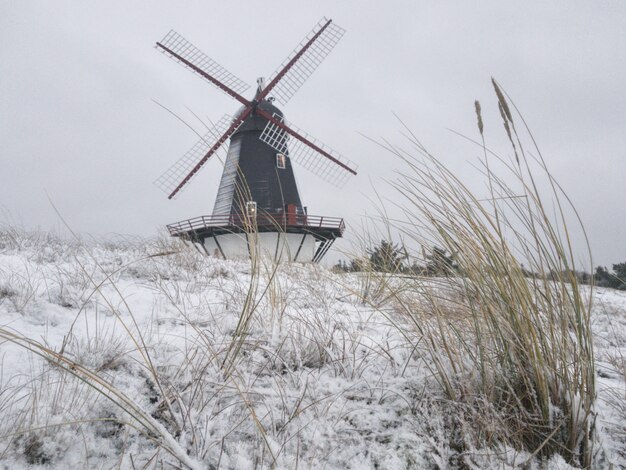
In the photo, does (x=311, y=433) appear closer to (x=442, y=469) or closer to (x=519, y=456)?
(x=442, y=469)

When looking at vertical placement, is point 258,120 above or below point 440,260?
above

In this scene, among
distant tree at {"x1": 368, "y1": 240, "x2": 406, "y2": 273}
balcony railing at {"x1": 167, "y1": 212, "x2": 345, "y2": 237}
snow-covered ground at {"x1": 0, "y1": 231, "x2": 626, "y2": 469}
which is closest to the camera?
snow-covered ground at {"x1": 0, "y1": 231, "x2": 626, "y2": 469}

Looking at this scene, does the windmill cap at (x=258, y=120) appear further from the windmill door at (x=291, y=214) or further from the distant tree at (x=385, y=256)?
the distant tree at (x=385, y=256)

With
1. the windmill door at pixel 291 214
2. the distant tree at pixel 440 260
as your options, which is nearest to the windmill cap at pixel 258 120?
the windmill door at pixel 291 214

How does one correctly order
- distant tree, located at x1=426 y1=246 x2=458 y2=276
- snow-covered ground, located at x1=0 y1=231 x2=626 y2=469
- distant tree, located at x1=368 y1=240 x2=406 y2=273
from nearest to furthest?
snow-covered ground, located at x1=0 y1=231 x2=626 y2=469
distant tree, located at x1=426 y1=246 x2=458 y2=276
distant tree, located at x1=368 y1=240 x2=406 y2=273

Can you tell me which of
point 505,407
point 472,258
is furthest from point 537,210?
point 505,407

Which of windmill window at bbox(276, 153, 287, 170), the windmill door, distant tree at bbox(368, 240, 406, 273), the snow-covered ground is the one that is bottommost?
the snow-covered ground

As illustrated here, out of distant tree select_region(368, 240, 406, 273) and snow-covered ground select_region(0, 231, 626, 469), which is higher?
distant tree select_region(368, 240, 406, 273)

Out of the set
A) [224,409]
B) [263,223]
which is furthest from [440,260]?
[263,223]

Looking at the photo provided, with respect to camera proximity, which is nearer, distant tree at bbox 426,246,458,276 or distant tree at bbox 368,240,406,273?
distant tree at bbox 426,246,458,276

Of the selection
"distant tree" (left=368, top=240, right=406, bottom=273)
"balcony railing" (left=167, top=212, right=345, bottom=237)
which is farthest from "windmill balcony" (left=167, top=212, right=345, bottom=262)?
"distant tree" (left=368, top=240, right=406, bottom=273)

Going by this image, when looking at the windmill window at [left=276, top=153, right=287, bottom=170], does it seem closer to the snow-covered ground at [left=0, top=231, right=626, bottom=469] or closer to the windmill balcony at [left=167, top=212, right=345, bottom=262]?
the windmill balcony at [left=167, top=212, right=345, bottom=262]

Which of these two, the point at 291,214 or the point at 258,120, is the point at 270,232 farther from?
the point at 258,120

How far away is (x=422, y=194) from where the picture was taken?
1742mm
